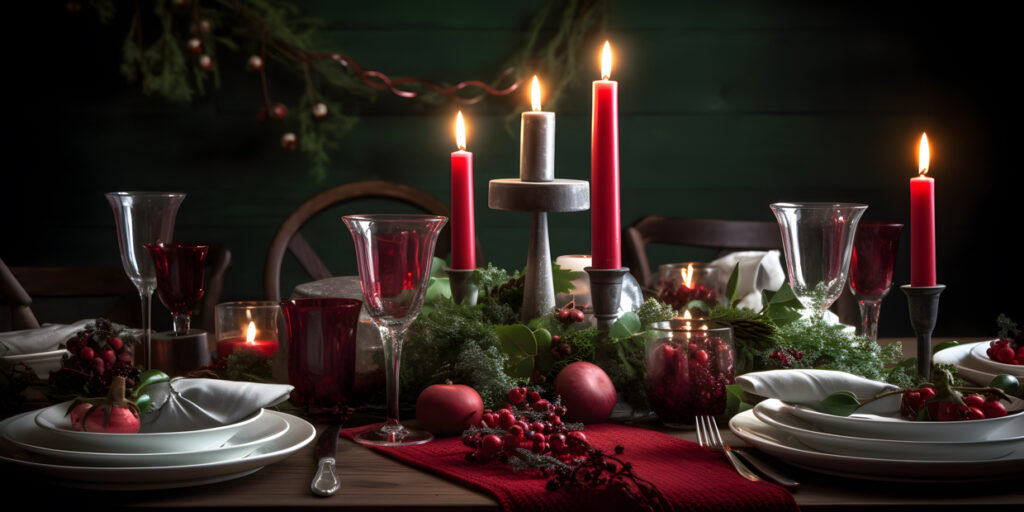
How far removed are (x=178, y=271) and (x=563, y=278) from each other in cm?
45

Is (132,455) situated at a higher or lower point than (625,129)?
lower

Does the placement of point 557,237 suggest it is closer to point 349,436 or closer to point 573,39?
point 573,39

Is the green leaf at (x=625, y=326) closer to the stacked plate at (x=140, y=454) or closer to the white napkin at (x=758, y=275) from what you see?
the stacked plate at (x=140, y=454)

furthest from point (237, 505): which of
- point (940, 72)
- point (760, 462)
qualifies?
point (940, 72)

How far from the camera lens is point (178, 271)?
3.44 feet

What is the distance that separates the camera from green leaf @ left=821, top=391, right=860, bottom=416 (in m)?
0.77

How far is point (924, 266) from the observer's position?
3.12 feet

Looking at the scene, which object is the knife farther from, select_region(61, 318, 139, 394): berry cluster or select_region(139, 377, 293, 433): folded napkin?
select_region(61, 318, 139, 394): berry cluster

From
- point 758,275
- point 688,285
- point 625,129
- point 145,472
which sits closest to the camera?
point 145,472

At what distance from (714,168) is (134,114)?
5.75 ft

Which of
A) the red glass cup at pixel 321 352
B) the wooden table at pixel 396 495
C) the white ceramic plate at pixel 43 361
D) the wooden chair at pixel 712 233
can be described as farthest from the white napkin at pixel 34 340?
the wooden chair at pixel 712 233

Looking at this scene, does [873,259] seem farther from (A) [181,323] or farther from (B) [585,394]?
(A) [181,323]

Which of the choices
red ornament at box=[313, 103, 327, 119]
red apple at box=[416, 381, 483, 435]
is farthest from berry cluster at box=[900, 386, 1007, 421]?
red ornament at box=[313, 103, 327, 119]

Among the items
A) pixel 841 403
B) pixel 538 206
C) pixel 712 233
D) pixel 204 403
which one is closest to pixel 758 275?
pixel 712 233
